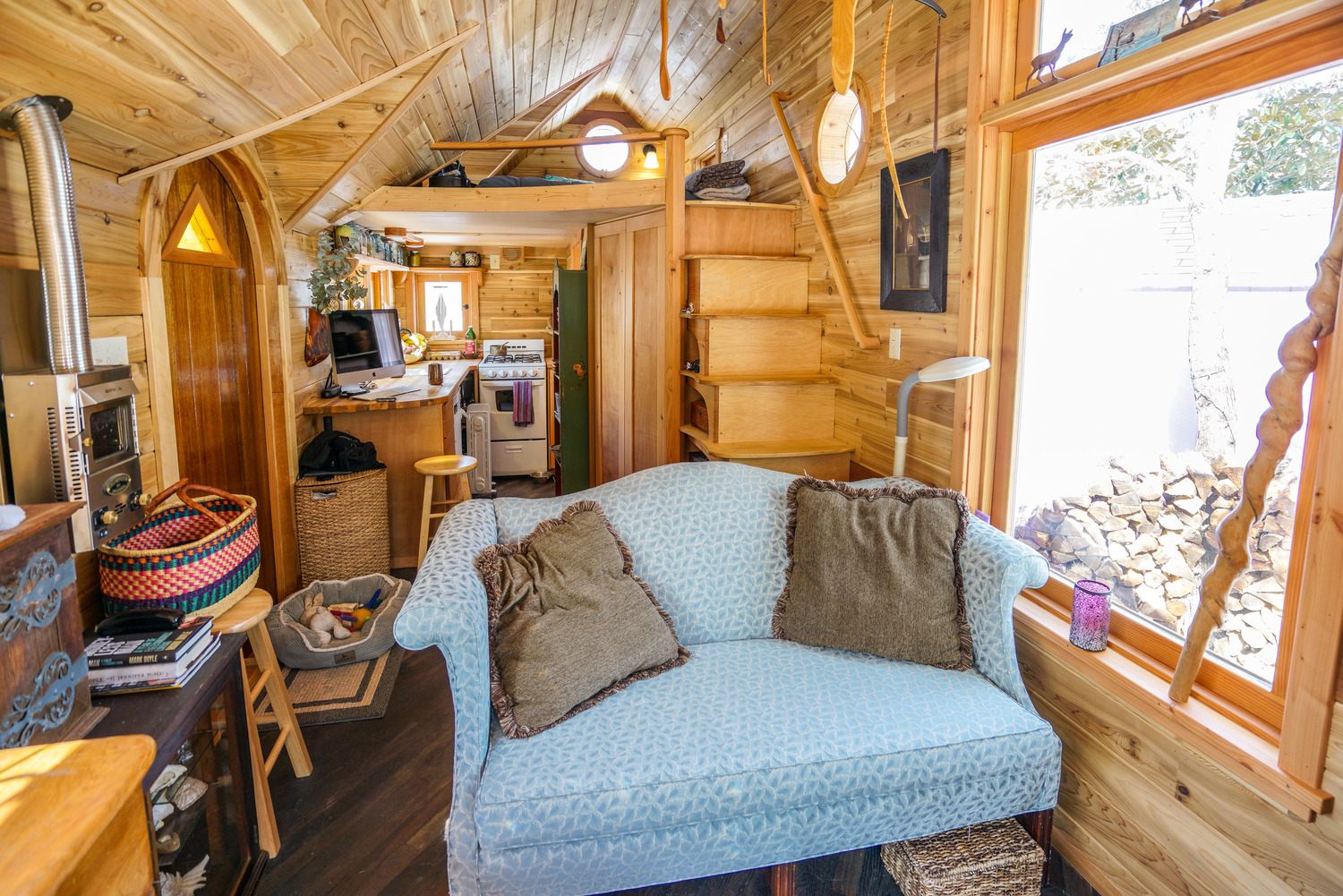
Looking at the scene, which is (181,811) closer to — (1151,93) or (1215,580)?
(1215,580)

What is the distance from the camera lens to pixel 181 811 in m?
1.54

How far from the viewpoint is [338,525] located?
11.5 ft

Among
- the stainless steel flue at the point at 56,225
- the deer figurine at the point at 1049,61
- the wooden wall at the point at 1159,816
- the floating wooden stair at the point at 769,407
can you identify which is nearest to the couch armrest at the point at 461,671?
the stainless steel flue at the point at 56,225

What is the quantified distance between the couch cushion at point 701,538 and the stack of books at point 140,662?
85 cm

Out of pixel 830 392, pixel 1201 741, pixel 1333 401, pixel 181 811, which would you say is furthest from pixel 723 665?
pixel 830 392

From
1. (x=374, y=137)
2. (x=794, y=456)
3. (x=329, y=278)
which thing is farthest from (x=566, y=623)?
(x=329, y=278)

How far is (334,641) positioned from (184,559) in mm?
1301

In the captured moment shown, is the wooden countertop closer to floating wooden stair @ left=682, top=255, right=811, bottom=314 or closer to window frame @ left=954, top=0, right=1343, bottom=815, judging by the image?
floating wooden stair @ left=682, top=255, right=811, bottom=314

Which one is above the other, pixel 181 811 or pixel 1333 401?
pixel 1333 401

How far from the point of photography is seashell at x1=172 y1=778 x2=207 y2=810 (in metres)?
1.54

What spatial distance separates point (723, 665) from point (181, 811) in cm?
125

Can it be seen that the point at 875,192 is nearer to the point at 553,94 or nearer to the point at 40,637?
the point at 40,637

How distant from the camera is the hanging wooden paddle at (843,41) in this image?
1421mm

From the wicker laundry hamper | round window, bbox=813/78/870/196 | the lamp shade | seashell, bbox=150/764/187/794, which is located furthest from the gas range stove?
seashell, bbox=150/764/187/794
